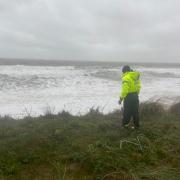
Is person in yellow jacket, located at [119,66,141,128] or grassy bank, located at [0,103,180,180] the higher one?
person in yellow jacket, located at [119,66,141,128]

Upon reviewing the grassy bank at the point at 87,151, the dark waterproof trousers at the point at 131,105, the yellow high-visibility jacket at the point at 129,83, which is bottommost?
the grassy bank at the point at 87,151

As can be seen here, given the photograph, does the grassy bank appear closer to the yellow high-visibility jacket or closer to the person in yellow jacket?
the person in yellow jacket

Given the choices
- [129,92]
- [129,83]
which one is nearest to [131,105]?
[129,92]

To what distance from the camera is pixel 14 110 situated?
13812mm

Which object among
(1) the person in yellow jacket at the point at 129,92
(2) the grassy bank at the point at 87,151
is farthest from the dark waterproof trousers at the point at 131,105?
(2) the grassy bank at the point at 87,151

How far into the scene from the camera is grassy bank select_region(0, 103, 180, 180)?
5355 millimetres

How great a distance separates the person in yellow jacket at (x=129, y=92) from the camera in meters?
7.77

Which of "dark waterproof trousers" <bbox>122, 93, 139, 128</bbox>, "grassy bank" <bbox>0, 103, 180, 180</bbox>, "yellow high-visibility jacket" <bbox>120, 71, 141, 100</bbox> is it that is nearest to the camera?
"grassy bank" <bbox>0, 103, 180, 180</bbox>

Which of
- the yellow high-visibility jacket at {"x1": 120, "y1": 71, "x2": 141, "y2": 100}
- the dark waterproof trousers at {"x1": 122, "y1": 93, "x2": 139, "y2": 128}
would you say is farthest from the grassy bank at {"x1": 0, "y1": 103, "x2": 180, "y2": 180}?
the yellow high-visibility jacket at {"x1": 120, "y1": 71, "x2": 141, "y2": 100}

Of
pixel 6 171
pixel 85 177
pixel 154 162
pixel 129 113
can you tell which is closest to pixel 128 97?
pixel 129 113

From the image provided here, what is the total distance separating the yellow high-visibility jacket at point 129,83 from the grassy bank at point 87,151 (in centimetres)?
104

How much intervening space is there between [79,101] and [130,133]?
903cm

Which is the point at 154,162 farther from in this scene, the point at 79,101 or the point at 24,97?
the point at 24,97

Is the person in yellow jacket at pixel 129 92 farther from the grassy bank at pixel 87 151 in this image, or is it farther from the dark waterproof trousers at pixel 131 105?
the grassy bank at pixel 87 151
